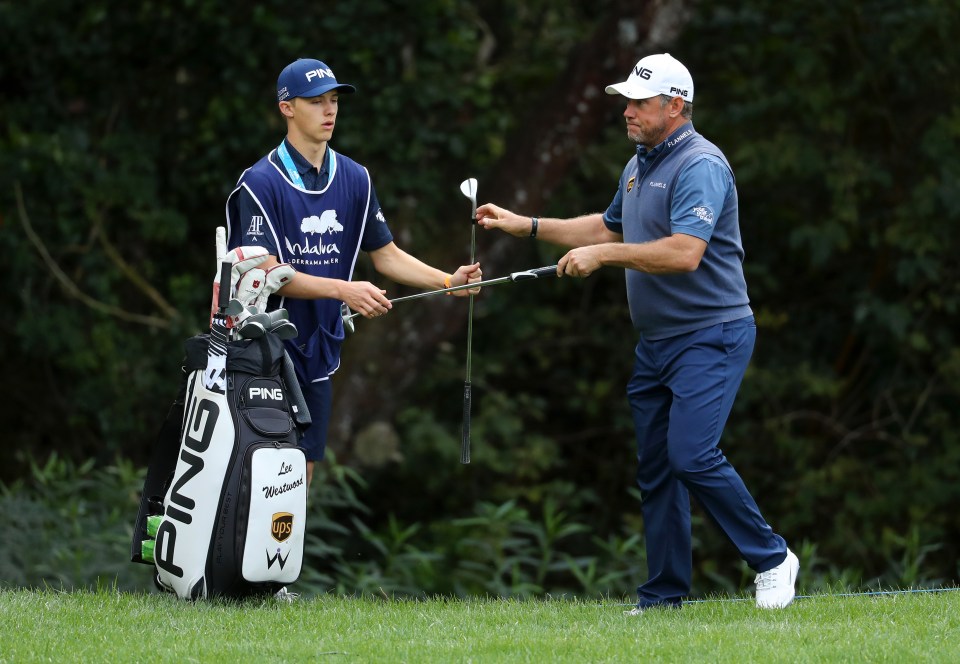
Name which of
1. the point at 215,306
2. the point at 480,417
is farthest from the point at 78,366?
the point at 215,306

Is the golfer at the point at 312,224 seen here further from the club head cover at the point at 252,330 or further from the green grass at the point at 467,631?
the green grass at the point at 467,631

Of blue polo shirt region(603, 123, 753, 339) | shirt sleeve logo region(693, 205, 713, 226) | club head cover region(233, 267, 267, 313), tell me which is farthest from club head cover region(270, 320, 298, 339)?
shirt sleeve logo region(693, 205, 713, 226)

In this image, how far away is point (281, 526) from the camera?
5.77 m

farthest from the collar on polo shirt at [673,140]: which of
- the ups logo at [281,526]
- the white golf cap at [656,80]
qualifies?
the ups logo at [281,526]

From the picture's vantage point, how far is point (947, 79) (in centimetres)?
1130

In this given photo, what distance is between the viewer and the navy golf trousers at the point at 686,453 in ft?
18.3

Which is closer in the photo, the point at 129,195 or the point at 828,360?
the point at 129,195

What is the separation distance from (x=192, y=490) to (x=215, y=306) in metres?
0.74

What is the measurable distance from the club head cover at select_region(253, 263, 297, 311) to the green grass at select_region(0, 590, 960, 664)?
1.21m

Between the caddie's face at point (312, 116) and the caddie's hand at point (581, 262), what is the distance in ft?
3.97

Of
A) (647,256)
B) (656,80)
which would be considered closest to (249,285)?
(647,256)

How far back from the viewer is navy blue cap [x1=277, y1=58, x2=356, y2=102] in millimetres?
6086

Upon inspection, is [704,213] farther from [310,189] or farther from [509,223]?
[310,189]

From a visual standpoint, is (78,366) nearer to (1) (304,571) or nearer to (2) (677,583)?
(1) (304,571)
